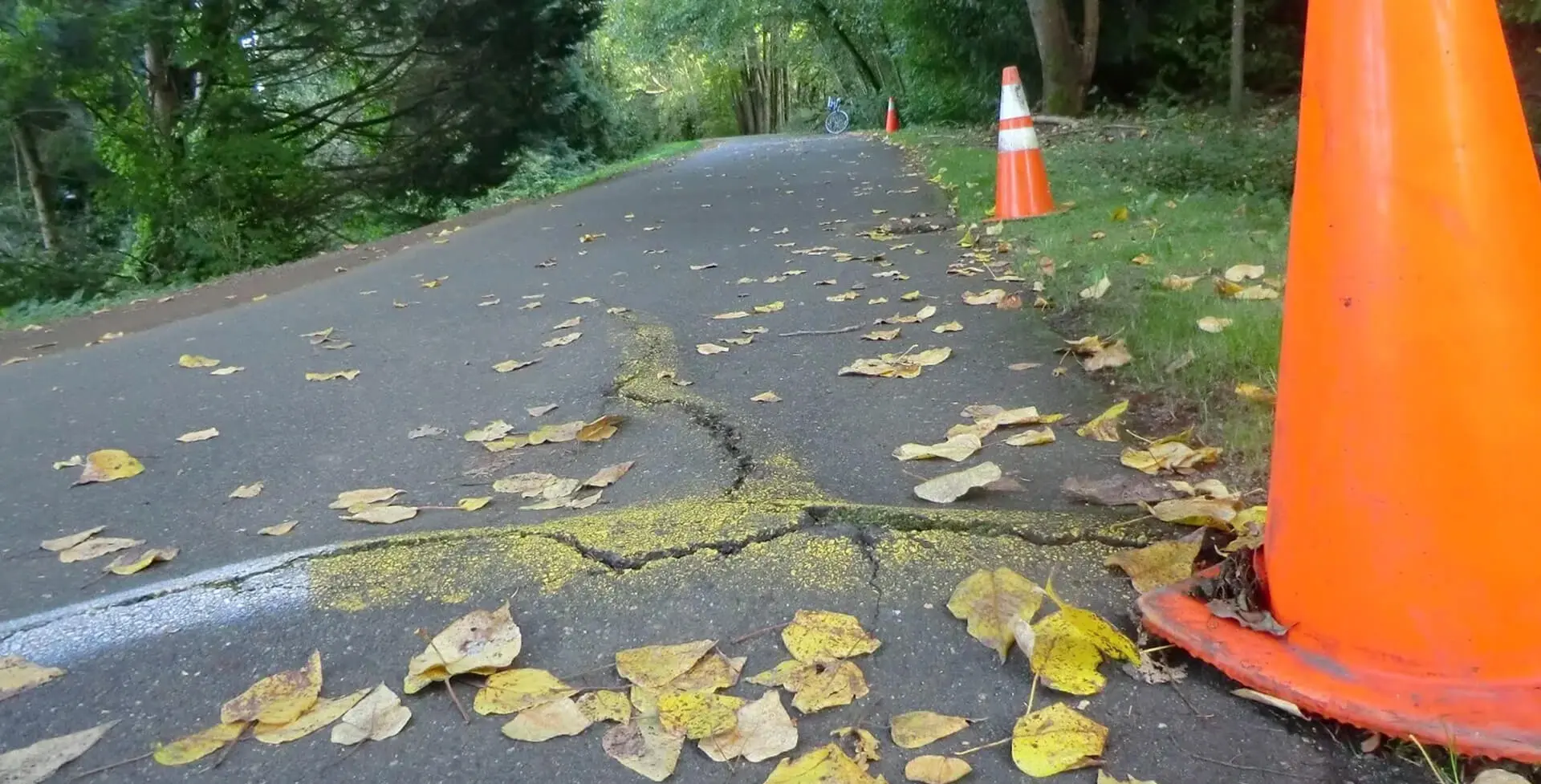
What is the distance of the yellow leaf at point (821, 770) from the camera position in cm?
133

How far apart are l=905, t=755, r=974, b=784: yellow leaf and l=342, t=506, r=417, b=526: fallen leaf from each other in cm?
142

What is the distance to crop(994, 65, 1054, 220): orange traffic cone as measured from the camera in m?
5.77

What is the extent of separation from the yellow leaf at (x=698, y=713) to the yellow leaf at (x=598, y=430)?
4.38 feet

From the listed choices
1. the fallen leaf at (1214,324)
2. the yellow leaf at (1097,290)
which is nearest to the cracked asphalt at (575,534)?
the yellow leaf at (1097,290)

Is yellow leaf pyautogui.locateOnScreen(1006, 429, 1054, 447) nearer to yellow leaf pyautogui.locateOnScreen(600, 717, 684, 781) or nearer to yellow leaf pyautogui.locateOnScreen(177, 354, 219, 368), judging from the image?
yellow leaf pyautogui.locateOnScreen(600, 717, 684, 781)

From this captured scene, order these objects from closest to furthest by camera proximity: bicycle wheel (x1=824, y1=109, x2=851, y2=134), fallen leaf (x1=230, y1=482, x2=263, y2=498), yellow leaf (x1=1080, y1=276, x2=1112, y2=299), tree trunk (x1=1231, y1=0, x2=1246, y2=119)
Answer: fallen leaf (x1=230, y1=482, x2=263, y2=498) → yellow leaf (x1=1080, y1=276, x2=1112, y2=299) → tree trunk (x1=1231, y1=0, x2=1246, y2=119) → bicycle wheel (x1=824, y1=109, x2=851, y2=134)

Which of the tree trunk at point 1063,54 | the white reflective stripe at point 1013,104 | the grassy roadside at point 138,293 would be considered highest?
the tree trunk at point 1063,54

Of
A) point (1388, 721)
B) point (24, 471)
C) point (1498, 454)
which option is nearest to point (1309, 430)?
point (1498, 454)

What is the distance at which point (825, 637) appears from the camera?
1.66 metres

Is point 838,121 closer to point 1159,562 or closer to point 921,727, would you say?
point 1159,562

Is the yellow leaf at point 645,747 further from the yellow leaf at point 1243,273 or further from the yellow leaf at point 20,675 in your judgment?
the yellow leaf at point 1243,273

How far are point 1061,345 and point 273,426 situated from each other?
7.88 feet

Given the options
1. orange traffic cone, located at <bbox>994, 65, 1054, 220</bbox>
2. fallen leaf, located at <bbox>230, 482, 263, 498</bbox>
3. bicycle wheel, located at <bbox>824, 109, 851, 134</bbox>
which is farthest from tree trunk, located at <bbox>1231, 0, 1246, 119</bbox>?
bicycle wheel, located at <bbox>824, 109, 851, 134</bbox>

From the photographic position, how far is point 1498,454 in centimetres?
134
